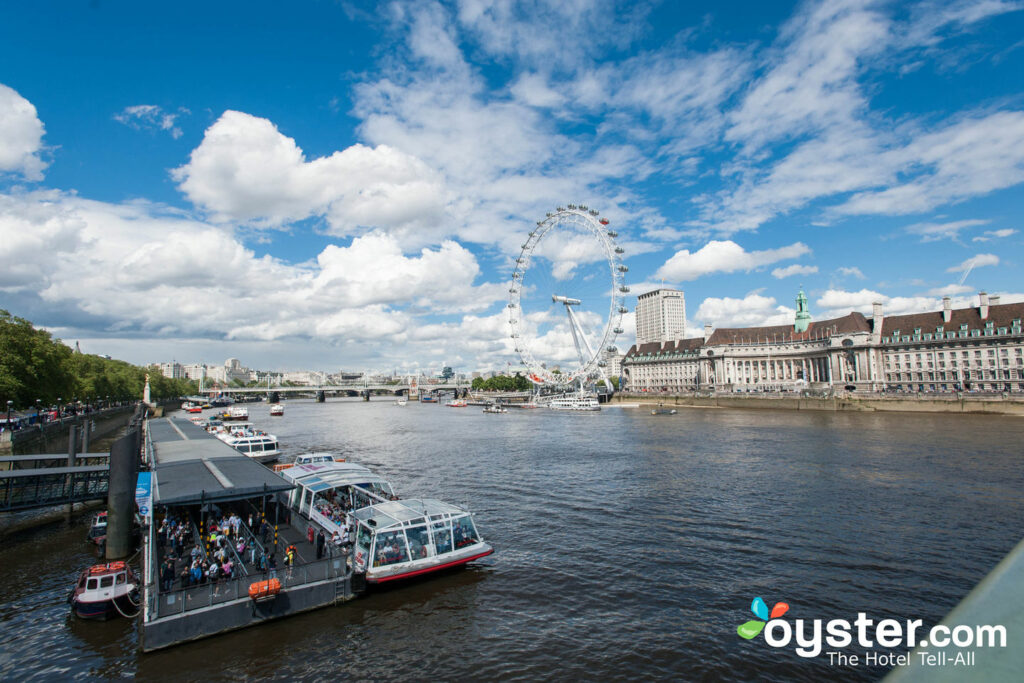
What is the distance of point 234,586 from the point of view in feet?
55.5

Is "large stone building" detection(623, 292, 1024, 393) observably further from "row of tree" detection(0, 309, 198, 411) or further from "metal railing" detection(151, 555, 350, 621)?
"row of tree" detection(0, 309, 198, 411)

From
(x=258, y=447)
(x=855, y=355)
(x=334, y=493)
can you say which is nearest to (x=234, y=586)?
(x=334, y=493)

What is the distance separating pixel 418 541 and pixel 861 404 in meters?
98.4

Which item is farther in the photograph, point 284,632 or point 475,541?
point 475,541

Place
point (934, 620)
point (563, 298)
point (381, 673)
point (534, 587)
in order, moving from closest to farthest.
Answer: point (381, 673), point (934, 620), point (534, 587), point (563, 298)

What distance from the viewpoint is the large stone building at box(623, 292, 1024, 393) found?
104438 millimetres

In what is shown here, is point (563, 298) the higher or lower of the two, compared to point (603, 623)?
higher

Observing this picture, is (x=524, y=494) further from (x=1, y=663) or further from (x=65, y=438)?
(x=65, y=438)

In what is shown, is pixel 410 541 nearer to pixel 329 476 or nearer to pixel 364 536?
pixel 364 536

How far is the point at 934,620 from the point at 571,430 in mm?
61471

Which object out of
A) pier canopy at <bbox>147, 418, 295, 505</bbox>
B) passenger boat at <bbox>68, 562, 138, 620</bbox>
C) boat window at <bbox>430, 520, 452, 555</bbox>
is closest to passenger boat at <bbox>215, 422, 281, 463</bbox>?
pier canopy at <bbox>147, 418, 295, 505</bbox>

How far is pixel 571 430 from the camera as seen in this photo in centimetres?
7831

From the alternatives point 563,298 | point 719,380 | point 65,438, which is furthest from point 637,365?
point 65,438

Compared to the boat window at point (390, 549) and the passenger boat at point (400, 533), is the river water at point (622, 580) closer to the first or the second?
the passenger boat at point (400, 533)
